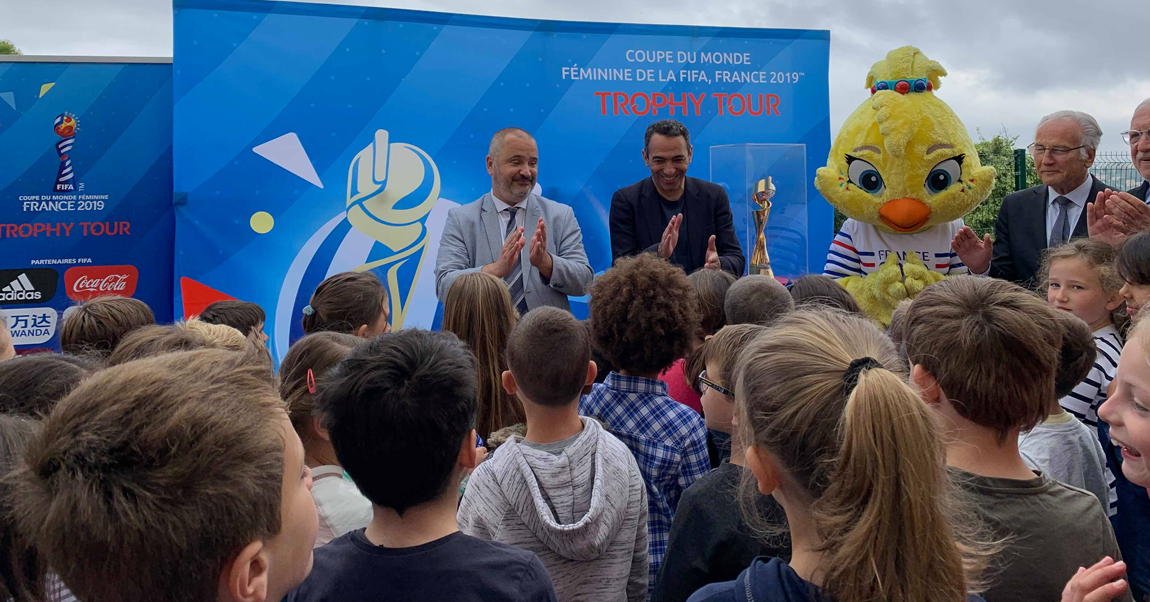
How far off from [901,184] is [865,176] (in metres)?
0.20

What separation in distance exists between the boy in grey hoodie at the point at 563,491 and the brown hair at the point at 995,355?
0.73 meters

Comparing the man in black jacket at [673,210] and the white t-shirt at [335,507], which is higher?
the man in black jacket at [673,210]

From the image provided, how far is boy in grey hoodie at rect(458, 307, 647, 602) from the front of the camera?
1833 mm

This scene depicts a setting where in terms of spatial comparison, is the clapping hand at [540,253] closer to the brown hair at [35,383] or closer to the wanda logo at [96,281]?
the brown hair at [35,383]

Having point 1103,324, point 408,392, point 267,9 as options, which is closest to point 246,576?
point 408,392

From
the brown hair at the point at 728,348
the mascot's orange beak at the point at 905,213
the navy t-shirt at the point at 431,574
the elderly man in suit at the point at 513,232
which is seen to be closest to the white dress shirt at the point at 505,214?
the elderly man in suit at the point at 513,232

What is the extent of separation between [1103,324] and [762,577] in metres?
2.35

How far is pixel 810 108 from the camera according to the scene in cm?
591

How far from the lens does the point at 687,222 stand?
4586mm

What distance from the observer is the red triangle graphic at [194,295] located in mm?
5012

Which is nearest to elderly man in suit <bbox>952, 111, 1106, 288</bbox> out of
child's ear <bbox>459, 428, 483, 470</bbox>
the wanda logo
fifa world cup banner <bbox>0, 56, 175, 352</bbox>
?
child's ear <bbox>459, 428, 483, 470</bbox>

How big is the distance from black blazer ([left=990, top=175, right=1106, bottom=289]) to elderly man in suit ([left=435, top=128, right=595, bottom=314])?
221cm

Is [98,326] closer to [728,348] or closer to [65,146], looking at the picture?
[728,348]

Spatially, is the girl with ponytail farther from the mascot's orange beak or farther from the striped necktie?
the mascot's orange beak
